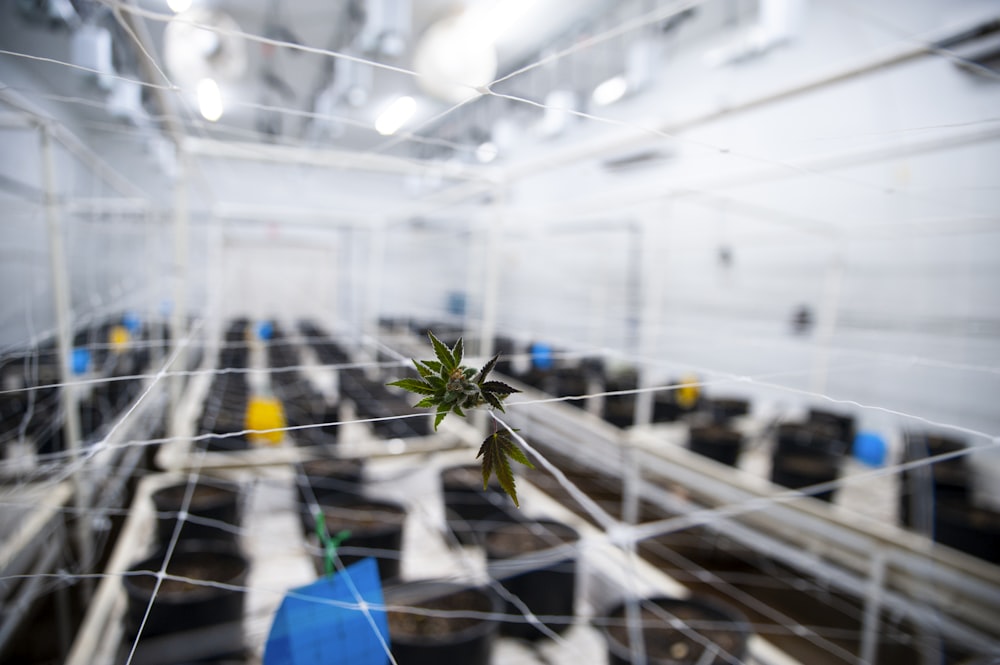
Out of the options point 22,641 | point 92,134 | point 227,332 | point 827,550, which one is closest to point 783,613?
point 827,550

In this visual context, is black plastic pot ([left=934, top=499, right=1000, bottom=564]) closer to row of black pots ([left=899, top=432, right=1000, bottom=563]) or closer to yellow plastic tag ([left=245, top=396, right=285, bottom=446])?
row of black pots ([left=899, top=432, right=1000, bottom=563])

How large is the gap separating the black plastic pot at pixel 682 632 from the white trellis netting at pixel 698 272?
67mm

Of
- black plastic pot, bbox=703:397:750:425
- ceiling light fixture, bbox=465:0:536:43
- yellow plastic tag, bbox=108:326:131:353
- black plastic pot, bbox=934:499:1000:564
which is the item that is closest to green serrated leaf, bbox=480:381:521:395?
ceiling light fixture, bbox=465:0:536:43

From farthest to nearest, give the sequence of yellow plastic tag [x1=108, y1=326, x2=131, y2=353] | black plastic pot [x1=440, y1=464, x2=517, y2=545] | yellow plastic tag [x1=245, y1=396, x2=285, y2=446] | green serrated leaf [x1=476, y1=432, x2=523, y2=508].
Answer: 1. yellow plastic tag [x1=108, y1=326, x2=131, y2=353]
2. yellow plastic tag [x1=245, y1=396, x2=285, y2=446]
3. black plastic pot [x1=440, y1=464, x2=517, y2=545]
4. green serrated leaf [x1=476, y1=432, x2=523, y2=508]

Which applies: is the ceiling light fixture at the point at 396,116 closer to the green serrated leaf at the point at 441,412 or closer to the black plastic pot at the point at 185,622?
the green serrated leaf at the point at 441,412

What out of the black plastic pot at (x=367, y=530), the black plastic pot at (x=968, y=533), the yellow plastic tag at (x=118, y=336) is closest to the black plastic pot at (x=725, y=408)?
the black plastic pot at (x=968, y=533)

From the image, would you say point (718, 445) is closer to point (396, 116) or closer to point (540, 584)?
point (540, 584)

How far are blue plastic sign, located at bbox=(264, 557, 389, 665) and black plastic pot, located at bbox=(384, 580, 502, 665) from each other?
0.08 meters

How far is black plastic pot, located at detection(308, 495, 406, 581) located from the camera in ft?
2.37

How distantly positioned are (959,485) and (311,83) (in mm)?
4445

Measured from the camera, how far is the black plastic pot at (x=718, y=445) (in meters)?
1.40

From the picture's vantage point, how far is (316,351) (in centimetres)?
348

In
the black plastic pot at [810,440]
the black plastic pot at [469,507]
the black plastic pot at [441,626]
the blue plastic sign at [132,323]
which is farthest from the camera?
the blue plastic sign at [132,323]

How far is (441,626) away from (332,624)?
0.86 ft
